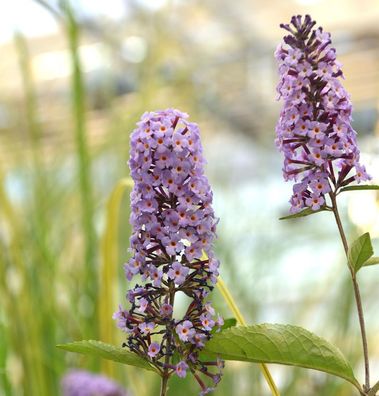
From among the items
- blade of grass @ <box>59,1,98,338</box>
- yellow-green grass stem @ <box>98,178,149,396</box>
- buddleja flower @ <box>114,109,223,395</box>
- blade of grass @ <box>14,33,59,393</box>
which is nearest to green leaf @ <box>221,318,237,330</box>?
buddleja flower @ <box>114,109,223,395</box>

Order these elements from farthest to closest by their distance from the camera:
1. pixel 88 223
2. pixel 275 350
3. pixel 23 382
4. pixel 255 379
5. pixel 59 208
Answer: pixel 59 208 < pixel 255 379 < pixel 23 382 < pixel 88 223 < pixel 275 350

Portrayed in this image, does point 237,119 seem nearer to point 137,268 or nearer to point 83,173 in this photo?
point 83,173

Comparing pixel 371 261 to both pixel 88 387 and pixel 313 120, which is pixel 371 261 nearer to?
pixel 313 120

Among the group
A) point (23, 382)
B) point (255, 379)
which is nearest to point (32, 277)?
point (23, 382)

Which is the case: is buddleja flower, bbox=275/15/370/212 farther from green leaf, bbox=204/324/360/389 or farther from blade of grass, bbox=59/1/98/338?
blade of grass, bbox=59/1/98/338

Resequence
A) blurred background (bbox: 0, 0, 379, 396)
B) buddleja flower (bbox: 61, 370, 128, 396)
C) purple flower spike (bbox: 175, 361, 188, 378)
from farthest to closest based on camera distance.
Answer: blurred background (bbox: 0, 0, 379, 396), buddleja flower (bbox: 61, 370, 128, 396), purple flower spike (bbox: 175, 361, 188, 378)

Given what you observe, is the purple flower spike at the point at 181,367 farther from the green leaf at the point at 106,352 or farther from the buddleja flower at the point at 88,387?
the buddleja flower at the point at 88,387
